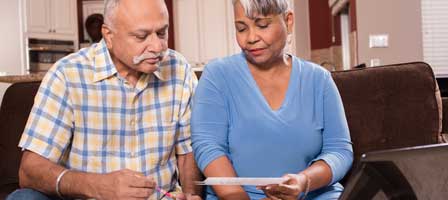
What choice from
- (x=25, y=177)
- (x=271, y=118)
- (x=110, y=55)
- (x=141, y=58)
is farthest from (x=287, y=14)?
(x=25, y=177)

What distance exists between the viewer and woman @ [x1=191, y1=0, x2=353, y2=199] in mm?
1350

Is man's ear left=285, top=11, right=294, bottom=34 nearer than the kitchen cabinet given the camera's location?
Yes

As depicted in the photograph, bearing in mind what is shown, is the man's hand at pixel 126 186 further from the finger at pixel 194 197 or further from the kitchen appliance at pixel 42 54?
the kitchen appliance at pixel 42 54

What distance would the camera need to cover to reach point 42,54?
696cm

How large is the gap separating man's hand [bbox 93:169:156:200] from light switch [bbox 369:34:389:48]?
3.95 meters

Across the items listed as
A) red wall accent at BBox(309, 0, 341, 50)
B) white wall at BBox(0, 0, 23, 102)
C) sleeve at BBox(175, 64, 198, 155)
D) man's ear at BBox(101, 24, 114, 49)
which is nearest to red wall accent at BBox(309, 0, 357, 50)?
red wall accent at BBox(309, 0, 341, 50)

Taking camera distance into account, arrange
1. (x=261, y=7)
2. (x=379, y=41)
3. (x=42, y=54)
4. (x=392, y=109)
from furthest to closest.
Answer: (x=42, y=54) → (x=379, y=41) → (x=392, y=109) → (x=261, y=7)

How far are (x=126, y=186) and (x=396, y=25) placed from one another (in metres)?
4.11

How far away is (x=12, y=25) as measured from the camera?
676 cm

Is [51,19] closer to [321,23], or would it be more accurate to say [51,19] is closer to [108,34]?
[321,23]

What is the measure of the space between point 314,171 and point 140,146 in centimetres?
48

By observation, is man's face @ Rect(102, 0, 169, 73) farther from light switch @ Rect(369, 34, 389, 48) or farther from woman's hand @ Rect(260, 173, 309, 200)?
light switch @ Rect(369, 34, 389, 48)

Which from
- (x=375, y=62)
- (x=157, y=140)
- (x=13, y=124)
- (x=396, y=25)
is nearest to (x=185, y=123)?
(x=157, y=140)

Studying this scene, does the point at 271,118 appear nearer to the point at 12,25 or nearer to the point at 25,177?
the point at 25,177
